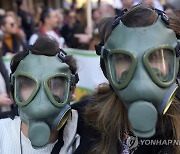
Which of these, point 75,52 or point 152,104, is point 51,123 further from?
point 75,52

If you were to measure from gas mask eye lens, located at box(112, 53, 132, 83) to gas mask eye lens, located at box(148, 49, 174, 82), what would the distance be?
85mm

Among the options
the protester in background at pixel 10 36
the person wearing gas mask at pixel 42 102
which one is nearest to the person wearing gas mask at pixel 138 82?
the person wearing gas mask at pixel 42 102

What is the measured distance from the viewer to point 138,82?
1427 millimetres

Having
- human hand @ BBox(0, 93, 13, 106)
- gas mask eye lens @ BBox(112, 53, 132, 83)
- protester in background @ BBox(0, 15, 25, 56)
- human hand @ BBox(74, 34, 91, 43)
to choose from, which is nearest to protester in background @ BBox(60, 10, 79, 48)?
human hand @ BBox(74, 34, 91, 43)

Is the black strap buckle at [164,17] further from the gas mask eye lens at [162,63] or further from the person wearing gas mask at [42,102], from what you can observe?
the person wearing gas mask at [42,102]

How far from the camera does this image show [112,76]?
5.04 feet

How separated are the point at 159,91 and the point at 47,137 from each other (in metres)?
0.49

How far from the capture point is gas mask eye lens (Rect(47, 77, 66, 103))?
1.70 metres

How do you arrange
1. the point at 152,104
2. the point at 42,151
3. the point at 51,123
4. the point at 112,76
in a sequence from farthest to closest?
the point at 42,151, the point at 51,123, the point at 112,76, the point at 152,104

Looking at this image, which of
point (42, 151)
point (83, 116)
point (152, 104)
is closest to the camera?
point (152, 104)

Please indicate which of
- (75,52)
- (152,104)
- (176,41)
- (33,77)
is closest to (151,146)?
(152,104)

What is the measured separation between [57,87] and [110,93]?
0.24 meters

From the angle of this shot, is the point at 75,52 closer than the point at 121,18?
No

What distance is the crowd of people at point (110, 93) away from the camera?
1.45 meters
